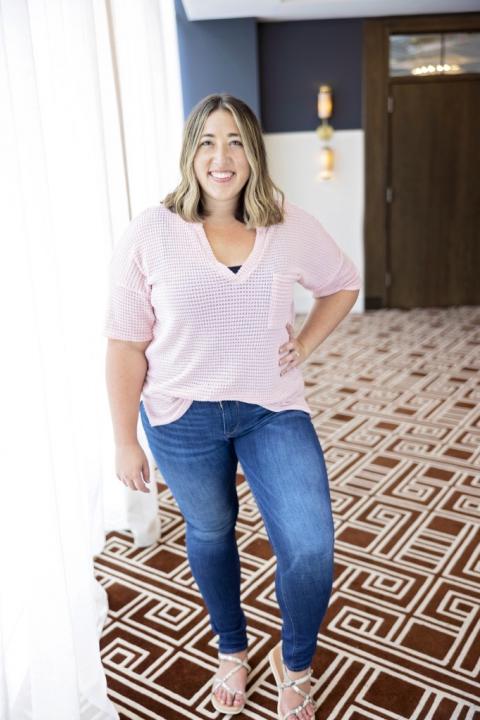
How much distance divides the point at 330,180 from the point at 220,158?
5177mm

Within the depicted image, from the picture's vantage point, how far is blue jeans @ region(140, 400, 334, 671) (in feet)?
5.21

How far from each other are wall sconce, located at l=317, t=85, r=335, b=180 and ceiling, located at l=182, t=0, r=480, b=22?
635 millimetres

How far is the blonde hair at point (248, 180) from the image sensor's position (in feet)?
5.36

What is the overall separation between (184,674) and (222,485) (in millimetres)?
732

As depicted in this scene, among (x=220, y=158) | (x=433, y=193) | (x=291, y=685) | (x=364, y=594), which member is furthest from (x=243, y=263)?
(x=433, y=193)

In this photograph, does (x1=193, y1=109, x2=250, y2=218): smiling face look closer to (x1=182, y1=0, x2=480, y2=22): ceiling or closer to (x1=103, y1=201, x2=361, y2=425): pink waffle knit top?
(x1=103, y1=201, x2=361, y2=425): pink waffle knit top

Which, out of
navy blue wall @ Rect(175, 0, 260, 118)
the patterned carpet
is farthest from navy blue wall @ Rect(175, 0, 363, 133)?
the patterned carpet

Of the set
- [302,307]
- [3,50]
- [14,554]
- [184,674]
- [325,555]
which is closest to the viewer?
[3,50]

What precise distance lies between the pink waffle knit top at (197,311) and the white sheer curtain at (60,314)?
217 millimetres

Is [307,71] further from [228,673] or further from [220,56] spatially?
[228,673]

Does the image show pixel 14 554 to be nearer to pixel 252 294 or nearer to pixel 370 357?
pixel 252 294

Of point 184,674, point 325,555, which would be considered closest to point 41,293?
point 325,555

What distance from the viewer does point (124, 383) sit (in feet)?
5.48

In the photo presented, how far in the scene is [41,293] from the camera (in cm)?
167
